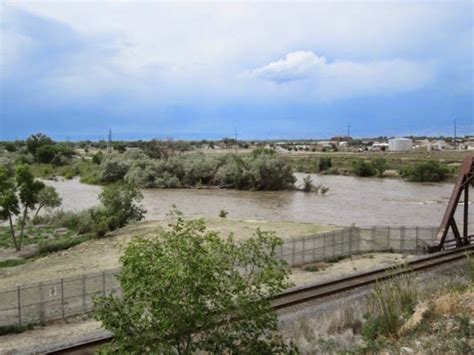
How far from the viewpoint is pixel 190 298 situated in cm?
839

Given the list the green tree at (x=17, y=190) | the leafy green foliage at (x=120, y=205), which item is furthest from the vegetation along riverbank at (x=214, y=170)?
the green tree at (x=17, y=190)

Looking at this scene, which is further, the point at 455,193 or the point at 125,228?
the point at 125,228

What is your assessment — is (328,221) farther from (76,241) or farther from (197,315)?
(197,315)

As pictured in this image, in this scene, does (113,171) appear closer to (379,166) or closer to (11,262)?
(379,166)

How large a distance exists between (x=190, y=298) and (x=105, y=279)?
1860 centimetres

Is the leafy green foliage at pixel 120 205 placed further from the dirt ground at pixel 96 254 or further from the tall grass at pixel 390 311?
the tall grass at pixel 390 311

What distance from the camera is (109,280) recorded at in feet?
88.1

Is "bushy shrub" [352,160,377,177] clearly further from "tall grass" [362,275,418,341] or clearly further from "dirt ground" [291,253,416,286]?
"tall grass" [362,275,418,341]

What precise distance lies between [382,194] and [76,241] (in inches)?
2061

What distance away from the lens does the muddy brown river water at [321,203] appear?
6031 cm

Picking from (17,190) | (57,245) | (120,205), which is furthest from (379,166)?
(57,245)

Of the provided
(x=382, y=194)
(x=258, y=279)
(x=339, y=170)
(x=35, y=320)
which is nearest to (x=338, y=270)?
(x=35, y=320)

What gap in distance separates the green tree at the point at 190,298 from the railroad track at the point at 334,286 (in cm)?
648

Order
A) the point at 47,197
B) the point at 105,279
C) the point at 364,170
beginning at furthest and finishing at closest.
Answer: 1. the point at 364,170
2. the point at 47,197
3. the point at 105,279
